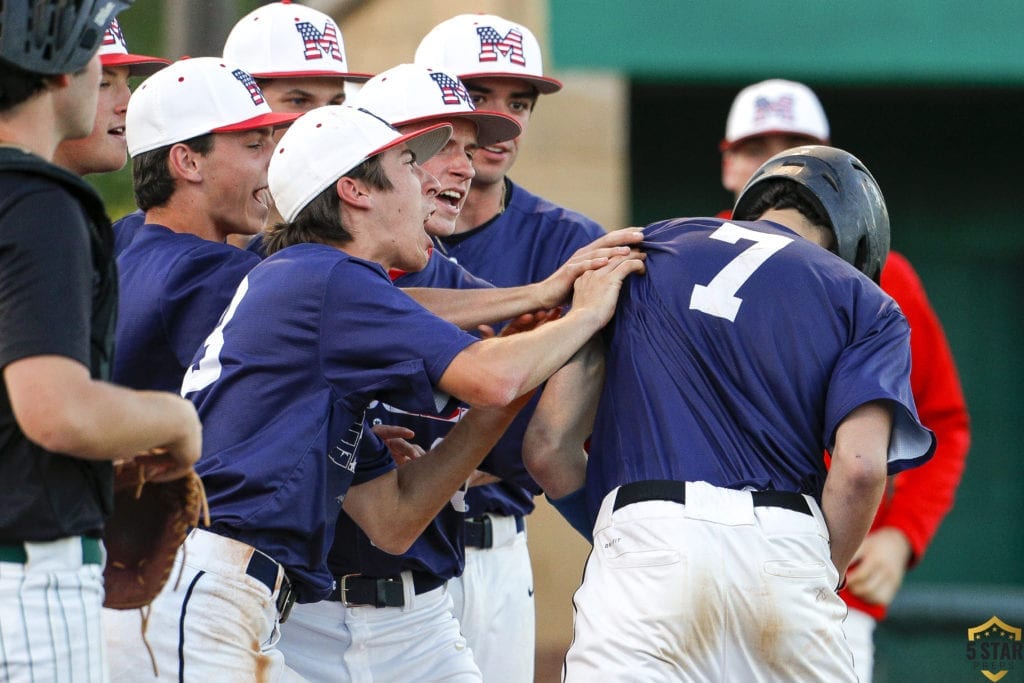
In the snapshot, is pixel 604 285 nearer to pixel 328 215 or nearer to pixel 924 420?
pixel 328 215

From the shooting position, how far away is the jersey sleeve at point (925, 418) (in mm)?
7109

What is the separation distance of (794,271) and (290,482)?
1.43 m

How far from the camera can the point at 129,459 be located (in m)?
3.33

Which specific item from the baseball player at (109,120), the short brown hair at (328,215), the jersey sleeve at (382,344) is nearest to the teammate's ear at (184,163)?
the baseball player at (109,120)

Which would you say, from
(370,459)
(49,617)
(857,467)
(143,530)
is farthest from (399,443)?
(49,617)

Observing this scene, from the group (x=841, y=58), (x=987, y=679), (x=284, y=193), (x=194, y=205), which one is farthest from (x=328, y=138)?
(x=841, y=58)

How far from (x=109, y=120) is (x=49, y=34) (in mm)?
2009

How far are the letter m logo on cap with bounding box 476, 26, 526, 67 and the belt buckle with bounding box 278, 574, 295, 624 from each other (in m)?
2.49

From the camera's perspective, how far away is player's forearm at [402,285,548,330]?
4441 mm

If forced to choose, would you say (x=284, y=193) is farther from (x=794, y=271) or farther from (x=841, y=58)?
(x=841, y=58)

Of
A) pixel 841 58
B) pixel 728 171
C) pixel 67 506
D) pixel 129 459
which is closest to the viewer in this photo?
pixel 67 506

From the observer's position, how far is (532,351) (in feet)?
13.0

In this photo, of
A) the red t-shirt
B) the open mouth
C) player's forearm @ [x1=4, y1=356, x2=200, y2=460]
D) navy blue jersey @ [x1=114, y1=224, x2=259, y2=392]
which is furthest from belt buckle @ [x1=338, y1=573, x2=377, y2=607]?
the red t-shirt

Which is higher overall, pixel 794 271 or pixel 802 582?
pixel 794 271
